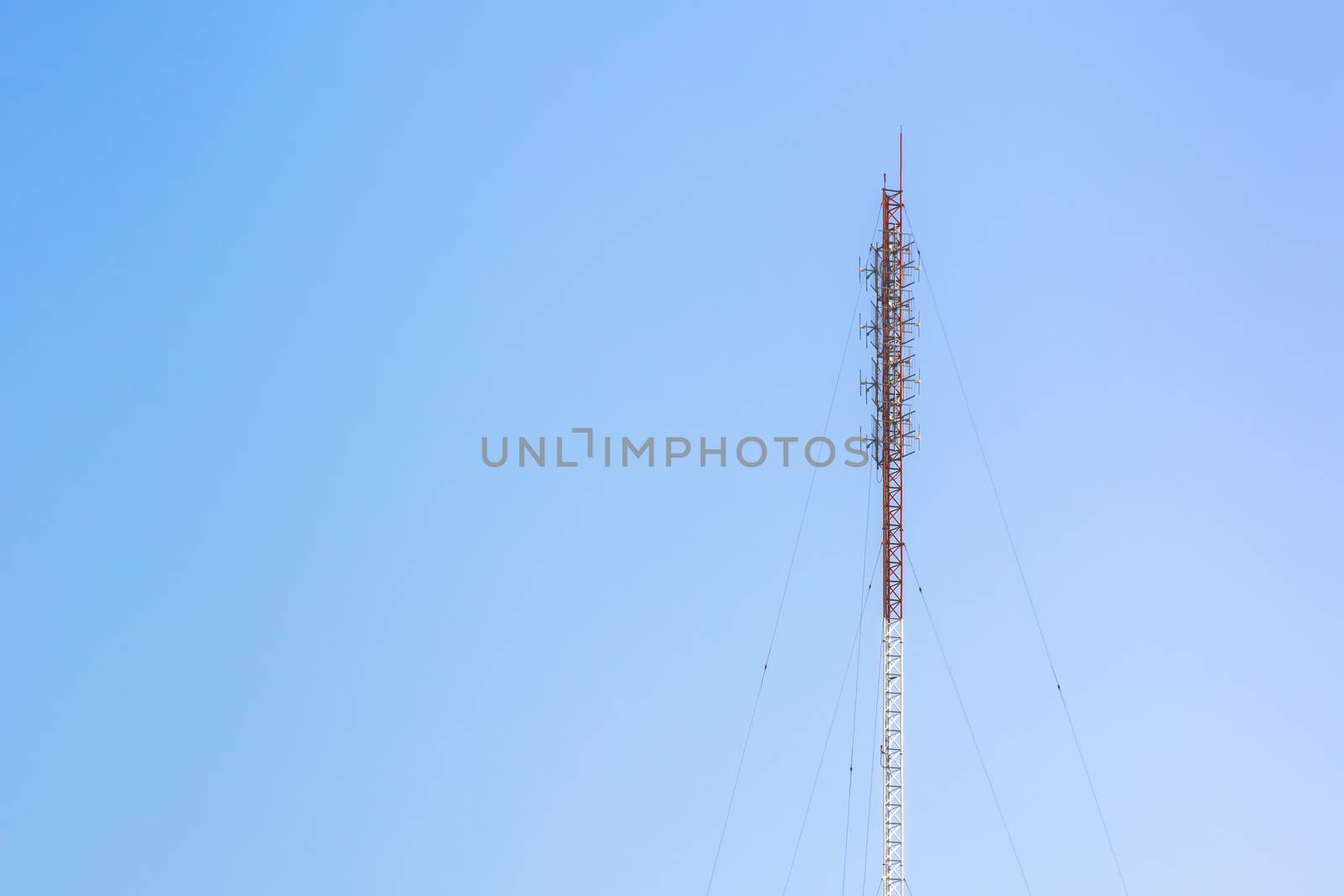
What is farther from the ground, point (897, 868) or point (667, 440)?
point (667, 440)

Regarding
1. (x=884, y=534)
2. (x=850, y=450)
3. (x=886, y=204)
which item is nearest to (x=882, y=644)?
(x=884, y=534)

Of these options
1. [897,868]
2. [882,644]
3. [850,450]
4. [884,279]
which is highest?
[884,279]

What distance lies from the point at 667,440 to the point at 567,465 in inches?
235

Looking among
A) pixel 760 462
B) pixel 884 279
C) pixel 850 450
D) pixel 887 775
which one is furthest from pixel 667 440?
pixel 887 775

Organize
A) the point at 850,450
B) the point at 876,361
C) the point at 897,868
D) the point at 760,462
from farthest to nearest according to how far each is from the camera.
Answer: the point at 760,462
the point at 850,450
the point at 876,361
the point at 897,868

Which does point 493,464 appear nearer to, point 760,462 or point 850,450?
point 760,462

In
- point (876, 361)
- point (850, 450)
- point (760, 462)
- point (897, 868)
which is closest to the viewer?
point (897, 868)

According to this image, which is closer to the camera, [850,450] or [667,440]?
[850,450]

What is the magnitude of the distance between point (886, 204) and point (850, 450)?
41.4 feet

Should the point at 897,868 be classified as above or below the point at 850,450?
below

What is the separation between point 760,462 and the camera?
99.6 metres

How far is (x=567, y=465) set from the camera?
10475 cm

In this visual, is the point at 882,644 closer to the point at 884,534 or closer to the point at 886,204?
the point at 884,534

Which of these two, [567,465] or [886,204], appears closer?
[886,204]
